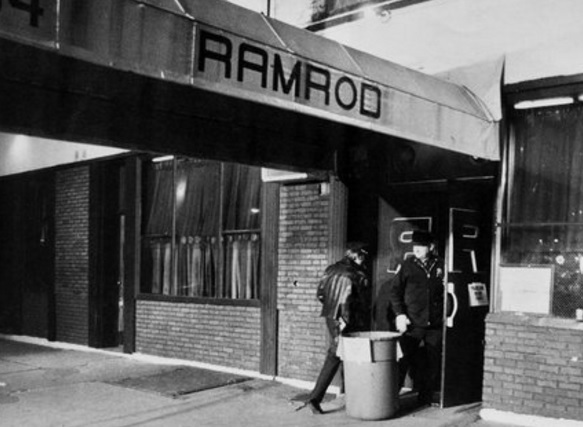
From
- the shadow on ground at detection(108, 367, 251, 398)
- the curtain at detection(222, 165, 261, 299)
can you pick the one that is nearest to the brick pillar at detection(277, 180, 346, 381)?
the curtain at detection(222, 165, 261, 299)

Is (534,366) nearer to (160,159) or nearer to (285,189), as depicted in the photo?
(285,189)

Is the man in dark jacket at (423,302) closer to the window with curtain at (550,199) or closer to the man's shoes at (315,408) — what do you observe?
the window with curtain at (550,199)

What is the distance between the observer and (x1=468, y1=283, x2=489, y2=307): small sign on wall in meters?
7.30

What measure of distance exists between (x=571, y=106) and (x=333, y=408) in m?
4.19

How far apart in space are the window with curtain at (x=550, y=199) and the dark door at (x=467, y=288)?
1.69 ft

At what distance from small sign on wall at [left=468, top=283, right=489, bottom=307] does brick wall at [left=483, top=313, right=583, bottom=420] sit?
520 millimetres

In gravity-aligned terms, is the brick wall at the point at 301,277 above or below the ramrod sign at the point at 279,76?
below

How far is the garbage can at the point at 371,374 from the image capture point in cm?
658

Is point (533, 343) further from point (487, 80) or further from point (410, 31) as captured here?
point (410, 31)

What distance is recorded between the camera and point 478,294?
739 centimetres

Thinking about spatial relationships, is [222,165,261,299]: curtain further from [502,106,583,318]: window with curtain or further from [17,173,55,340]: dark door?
[17,173,55,340]: dark door

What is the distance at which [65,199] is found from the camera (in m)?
12.5

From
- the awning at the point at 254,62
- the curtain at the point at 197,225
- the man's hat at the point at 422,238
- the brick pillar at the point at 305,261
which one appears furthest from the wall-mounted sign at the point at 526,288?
the curtain at the point at 197,225

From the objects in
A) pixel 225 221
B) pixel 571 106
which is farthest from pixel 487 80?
pixel 225 221
